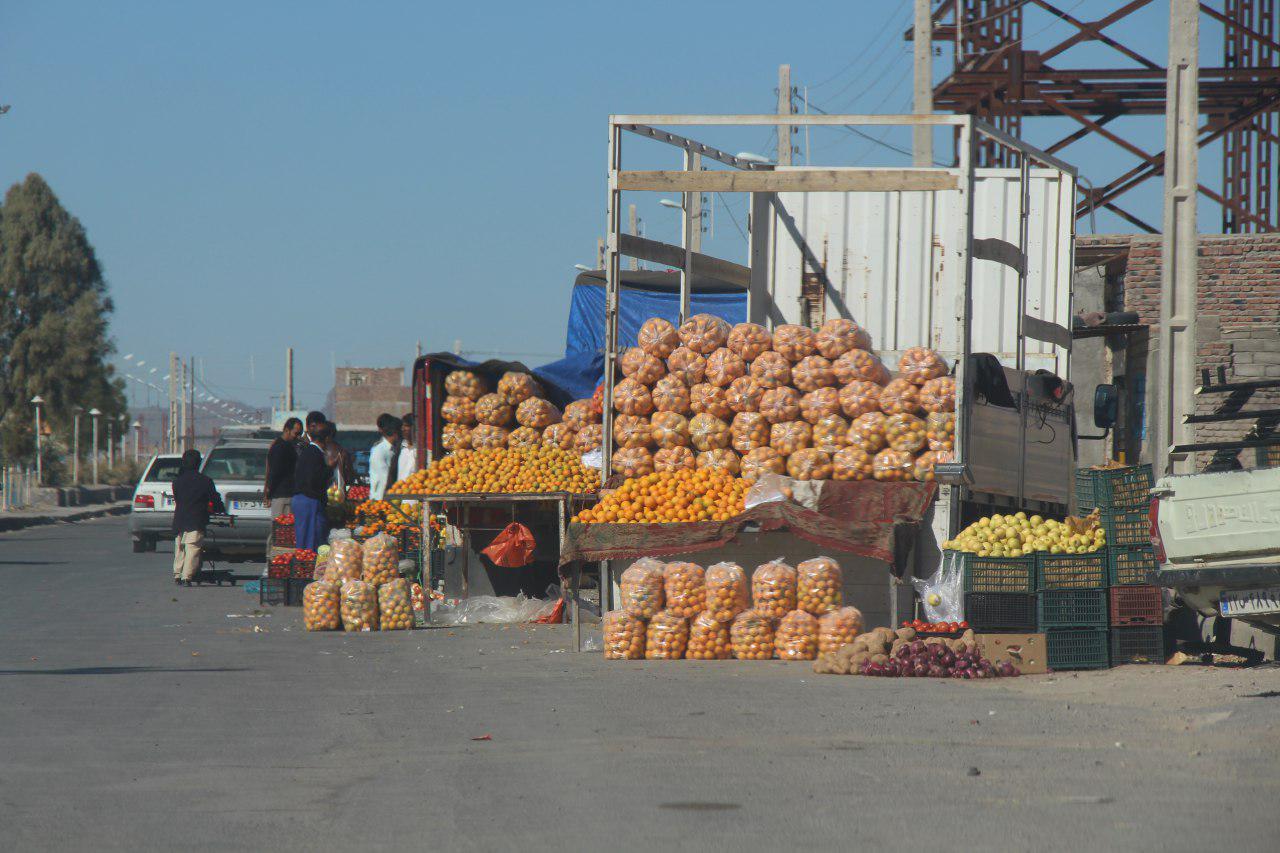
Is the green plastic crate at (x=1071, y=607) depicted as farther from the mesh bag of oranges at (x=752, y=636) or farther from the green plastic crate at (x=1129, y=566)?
the mesh bag of oranges at (x=752, y=636)

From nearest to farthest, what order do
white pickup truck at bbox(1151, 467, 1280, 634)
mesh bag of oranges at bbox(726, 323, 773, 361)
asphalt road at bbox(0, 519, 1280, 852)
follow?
asphalt road at bbox(0, 519, 1280, 852), white pickup truck at bbox(1151, 467, 1280, 634), mesh bag of oranges at bbox(726, 323, 773, 361)

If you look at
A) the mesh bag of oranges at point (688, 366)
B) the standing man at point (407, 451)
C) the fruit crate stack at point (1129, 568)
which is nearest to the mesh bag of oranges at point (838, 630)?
the fruit crate stack at point (1129, 568)

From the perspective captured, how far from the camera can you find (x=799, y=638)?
12484 millimetres

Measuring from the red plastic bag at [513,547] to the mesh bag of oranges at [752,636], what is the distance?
373 centimetres

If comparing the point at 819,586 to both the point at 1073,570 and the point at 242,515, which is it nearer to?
the point at 1073,570

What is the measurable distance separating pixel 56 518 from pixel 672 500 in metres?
39.5

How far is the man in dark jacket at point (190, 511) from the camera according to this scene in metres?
21.2

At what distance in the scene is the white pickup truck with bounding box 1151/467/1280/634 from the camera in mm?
9789

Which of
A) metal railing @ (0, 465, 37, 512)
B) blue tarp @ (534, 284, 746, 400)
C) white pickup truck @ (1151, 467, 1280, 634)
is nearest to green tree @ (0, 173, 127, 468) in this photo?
metal railing @ (0, 465, 37, 512)

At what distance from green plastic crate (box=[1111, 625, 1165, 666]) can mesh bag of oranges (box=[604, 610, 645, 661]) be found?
351cm

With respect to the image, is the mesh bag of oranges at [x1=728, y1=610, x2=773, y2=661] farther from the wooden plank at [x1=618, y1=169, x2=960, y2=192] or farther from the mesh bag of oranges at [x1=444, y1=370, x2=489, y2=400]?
the mesh bag of oranges at [x1=444, y1=370, x2=489, y2=400]

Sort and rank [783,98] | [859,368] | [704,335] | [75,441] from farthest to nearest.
Answer: [75,441], [783,98], [704,335], [859,368]

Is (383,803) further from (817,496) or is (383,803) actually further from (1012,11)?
(1012,11)

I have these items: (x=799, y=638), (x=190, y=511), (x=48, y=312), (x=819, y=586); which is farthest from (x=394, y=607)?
(x=48, y=312)
